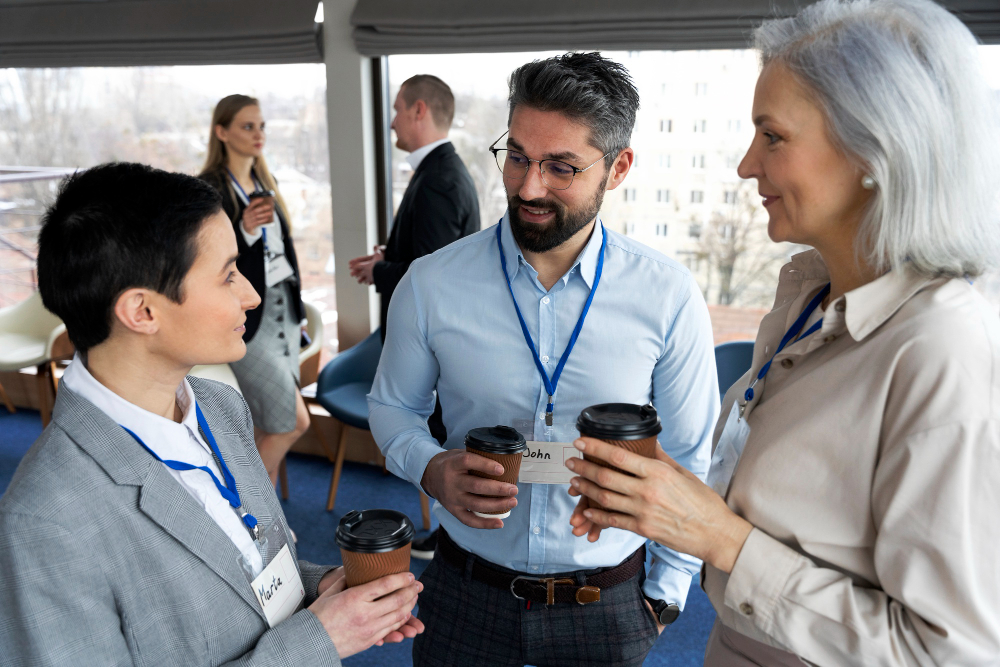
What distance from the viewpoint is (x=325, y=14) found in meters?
4.21

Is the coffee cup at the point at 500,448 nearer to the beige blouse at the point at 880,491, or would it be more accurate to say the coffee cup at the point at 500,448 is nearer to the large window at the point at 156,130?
the beige blouse at the point at 880,491

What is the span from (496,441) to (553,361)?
351 millimetres

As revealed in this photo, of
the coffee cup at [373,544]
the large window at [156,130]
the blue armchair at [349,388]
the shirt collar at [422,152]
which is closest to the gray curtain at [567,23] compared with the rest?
the shirt collar at [422,152]

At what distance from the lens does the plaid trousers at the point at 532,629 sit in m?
1.58

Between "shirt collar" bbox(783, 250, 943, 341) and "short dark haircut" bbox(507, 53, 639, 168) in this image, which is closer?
"shirt collar" bbox(783, 250, 943, 341)

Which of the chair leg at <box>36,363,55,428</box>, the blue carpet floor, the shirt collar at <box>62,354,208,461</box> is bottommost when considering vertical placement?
the blue carpet floor

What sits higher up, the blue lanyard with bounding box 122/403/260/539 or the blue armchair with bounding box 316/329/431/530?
the blue lanyard with bounding box 122/403/260/539

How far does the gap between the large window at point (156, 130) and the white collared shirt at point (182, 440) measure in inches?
136

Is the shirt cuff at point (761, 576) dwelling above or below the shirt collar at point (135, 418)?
below

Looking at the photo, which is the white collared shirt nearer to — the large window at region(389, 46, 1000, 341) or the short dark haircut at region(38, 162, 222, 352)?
the short dark haircut at region(38, 162, 222, 352)

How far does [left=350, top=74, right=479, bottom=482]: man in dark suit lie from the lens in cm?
347

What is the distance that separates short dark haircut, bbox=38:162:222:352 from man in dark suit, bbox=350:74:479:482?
219 centimetres

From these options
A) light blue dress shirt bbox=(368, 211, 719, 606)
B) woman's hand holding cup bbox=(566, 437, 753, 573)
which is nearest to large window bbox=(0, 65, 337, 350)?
light blue dress shirt bbox=(368, 211, 719, 606)

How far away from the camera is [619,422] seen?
1.14m
